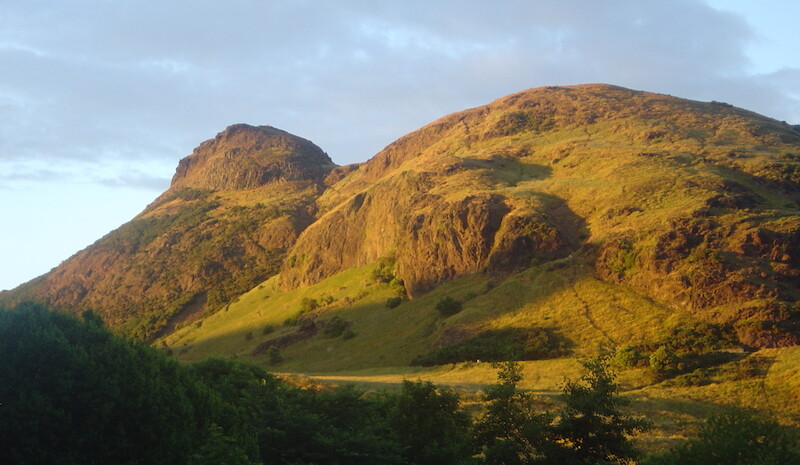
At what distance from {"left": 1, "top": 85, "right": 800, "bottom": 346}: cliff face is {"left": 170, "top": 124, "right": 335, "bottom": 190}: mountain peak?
561 millimetres

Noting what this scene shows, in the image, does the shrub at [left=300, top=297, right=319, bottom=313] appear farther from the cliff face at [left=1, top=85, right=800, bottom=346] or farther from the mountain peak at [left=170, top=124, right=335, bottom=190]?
the mountain peak at [left=170, top=124, right=335, bottom=190]

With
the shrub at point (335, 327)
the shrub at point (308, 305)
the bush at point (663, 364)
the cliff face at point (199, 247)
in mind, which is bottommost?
the bush at point (663, 364)

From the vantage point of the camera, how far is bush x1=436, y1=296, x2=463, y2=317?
4372cm

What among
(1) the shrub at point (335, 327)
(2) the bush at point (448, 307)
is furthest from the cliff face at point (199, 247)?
(2) the bush at point (448, 307)

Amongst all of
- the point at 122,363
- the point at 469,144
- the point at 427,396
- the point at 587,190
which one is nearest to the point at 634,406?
the point at 427,396

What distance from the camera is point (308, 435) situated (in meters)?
17.2

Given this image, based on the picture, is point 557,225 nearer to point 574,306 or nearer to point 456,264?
point 456,264

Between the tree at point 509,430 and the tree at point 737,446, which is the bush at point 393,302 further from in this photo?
the tree at point 737,446

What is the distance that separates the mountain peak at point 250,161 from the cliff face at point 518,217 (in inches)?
22.1

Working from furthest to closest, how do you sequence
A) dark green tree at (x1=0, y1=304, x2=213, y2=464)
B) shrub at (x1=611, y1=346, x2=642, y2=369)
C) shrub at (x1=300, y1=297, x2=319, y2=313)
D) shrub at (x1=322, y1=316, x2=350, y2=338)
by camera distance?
shrub at (x1=300, y1=297, x2=319, y2=313) < shrub at (x1=322, y1=316, x2=350, y2=338) < shrub at (x1=611, y1=346, x2=642, y2=369) < dark green tree at (x1=0, y1=304, x2=213, y2=464)

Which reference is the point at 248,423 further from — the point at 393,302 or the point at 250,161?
the point at 250,161

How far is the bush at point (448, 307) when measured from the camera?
4372 centimetres

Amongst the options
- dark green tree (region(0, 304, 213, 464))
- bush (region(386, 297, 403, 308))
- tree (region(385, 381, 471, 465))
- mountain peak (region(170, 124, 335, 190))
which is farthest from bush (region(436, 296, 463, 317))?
mountain peak (region(170, 124, 335, 190))

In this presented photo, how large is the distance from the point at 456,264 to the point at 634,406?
2656cm
